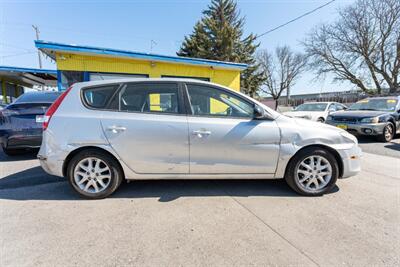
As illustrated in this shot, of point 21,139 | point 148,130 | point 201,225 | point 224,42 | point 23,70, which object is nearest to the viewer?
point 201,225

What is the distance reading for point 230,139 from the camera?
109 inches

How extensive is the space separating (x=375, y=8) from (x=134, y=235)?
3028 cm

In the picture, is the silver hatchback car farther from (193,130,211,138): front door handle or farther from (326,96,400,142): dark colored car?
(326,96,400,142): dark colored car

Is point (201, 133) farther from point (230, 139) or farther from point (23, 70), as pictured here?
point (23, 70)

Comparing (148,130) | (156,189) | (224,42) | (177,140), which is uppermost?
(224,42)

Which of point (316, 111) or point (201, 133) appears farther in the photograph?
point (316, 111)

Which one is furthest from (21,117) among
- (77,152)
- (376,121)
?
(376,121)

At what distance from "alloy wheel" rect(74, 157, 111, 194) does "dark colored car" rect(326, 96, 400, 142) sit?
7540 mm

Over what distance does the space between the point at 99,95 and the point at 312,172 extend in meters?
3.25

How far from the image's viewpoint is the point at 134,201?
2770 millimetres

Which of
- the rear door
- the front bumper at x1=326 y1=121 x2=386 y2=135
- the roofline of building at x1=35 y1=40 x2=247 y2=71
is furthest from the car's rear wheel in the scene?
the rear door

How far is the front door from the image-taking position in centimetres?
276

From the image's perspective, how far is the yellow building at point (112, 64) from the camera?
6897mm

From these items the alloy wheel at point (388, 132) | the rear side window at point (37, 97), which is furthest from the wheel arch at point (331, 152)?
the alloy wheel at point (388, 132)
